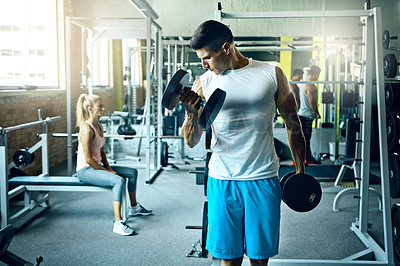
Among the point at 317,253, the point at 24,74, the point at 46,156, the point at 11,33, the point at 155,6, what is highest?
the point at 155,6

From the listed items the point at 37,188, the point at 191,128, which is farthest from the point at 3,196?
the point at 191,128

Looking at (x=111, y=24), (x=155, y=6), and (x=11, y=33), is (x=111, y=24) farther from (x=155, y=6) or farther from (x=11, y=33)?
(x=11, y=33)

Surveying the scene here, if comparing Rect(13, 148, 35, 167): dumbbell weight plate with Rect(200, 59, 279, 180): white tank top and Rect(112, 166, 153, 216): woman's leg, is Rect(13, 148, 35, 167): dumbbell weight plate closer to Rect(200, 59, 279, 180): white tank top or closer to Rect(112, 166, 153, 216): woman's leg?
Rect(112, 166, 153, 216): woman's leg

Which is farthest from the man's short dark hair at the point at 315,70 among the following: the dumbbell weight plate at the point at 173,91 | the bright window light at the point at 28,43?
the dumbbell weight plate at the point at 173,91

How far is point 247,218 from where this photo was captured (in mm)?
1513

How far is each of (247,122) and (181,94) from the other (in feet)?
0.82

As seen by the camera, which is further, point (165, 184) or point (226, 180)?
point (165, 184)

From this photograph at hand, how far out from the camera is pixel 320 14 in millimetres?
2529

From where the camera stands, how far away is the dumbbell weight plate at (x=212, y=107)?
1.38 metres

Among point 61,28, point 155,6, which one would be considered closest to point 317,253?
point 61,28

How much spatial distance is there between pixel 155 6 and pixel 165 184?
3.19 m

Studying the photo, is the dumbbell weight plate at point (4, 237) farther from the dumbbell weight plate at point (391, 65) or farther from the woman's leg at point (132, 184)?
the dumbbell weight plate at point (391, 65)

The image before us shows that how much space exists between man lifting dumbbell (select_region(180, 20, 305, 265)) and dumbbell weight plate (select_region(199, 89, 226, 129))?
0.10 metres

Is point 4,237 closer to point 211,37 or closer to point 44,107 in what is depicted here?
point 211,37
